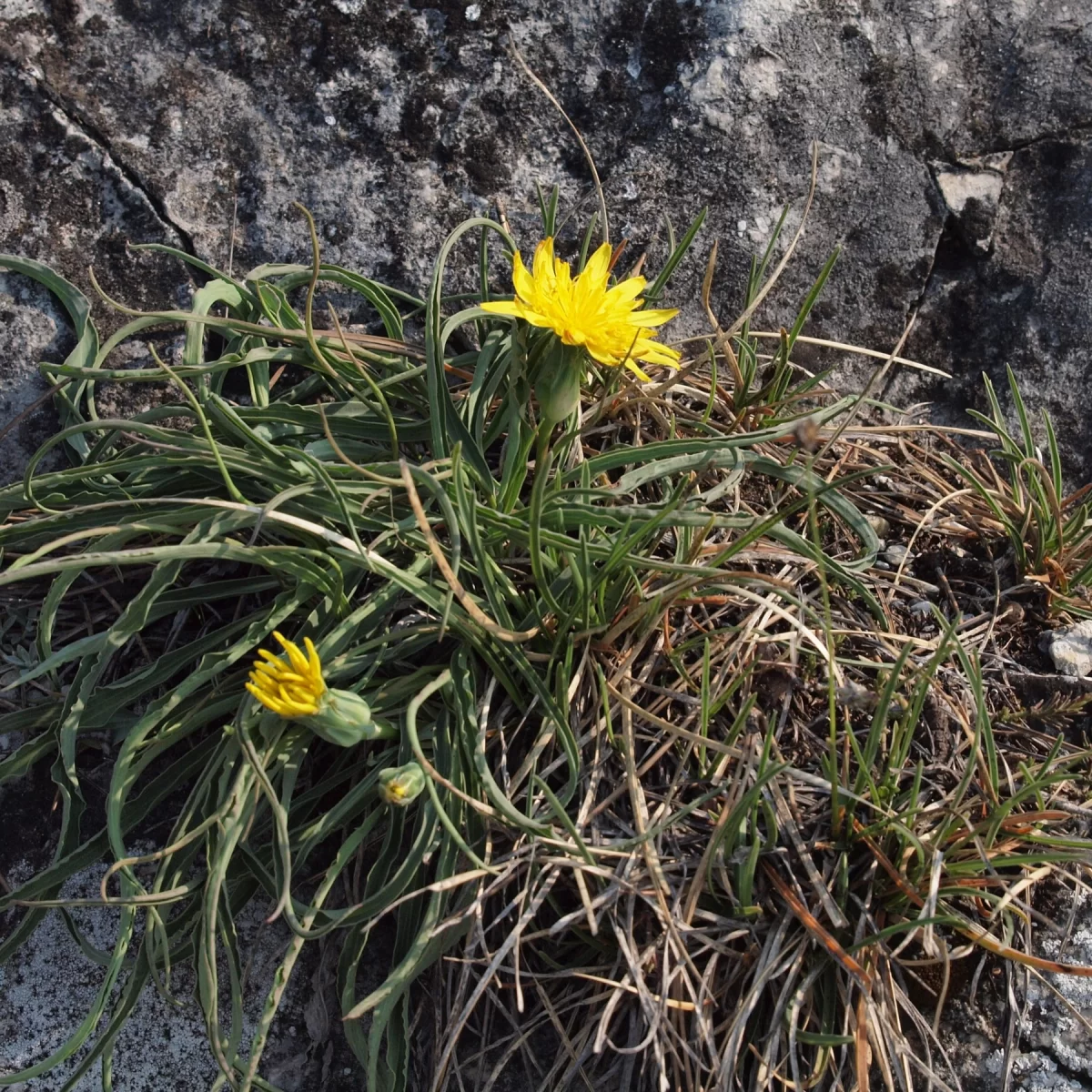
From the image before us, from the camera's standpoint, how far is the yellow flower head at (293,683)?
0.94 metres

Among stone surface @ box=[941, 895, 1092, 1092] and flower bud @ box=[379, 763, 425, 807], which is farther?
stone surface @ box=[941, 895, 1092, 1092]

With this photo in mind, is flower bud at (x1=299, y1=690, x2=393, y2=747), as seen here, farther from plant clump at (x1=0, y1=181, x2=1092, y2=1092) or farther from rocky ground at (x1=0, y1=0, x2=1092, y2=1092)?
rocky ground at (x1=0, y1=0, x2=1092, y2=1092)

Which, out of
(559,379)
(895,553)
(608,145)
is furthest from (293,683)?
(608,145)

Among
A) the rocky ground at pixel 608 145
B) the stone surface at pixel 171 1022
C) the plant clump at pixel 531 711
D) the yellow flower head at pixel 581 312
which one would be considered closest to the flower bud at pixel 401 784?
the plant clump at pixel 531 711

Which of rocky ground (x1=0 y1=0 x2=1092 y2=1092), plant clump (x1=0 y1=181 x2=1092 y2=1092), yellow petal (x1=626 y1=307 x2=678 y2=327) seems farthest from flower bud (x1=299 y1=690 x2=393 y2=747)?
rocky ground (x1=0 y1=0 x2=1092 y2=1092)

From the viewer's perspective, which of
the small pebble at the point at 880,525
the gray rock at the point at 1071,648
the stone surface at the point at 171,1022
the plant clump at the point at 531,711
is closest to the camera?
the plant clump at the point at 531,711

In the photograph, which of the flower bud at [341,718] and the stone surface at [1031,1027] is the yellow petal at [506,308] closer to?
the flower bud at [341,718]

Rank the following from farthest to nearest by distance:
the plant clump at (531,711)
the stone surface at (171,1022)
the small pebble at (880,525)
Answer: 1. the small pebble at (880,525)
2. the stone surface at (171,1022)
3. the plant clump at (531,711)

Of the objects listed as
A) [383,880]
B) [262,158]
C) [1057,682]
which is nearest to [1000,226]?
[1057,682]

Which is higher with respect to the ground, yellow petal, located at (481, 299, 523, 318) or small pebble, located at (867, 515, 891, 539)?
yellow petal, located at (481, 299, 523, 318)

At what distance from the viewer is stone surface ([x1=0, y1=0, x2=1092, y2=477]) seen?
1.44 m

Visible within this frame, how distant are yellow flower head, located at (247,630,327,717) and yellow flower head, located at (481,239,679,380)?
432 millimetres

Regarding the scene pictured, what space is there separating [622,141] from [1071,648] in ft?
3.18

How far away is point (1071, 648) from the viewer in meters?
1.28
